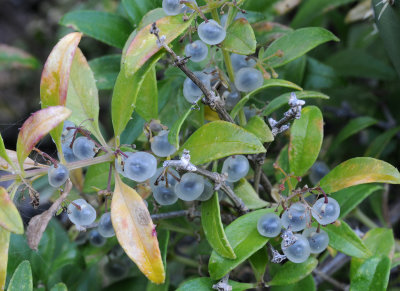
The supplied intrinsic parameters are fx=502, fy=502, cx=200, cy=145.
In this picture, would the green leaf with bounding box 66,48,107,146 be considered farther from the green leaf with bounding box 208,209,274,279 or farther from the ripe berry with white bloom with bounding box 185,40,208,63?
the green leaf with bounding box 208,209,274,279

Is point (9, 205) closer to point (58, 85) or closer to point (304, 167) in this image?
point (58, 85)

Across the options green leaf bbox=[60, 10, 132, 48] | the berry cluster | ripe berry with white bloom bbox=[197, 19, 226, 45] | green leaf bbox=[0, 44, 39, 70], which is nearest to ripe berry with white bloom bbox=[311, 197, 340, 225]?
the berry cluster

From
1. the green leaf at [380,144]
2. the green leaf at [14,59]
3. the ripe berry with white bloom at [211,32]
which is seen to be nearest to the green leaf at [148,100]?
the ripe berry with white bloom at [211,32]

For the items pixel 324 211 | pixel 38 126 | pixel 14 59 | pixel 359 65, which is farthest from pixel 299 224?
pixel 14 59

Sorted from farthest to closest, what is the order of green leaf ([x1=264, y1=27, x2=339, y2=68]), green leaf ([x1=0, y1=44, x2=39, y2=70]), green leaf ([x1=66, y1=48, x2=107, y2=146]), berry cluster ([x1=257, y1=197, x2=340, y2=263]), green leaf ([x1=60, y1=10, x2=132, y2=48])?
1. green leaf ([x1=0, y1=44, x2=39, y2=70])
2. green leaf ([x1=60, y1=10, x2=132, y2=48])
3. green leaf ([x1=264, y1=27, x2=339, y2=68])
4. green leaf ([x1=66, y1=48, x2=107, y2=146])
5. berry cluster ([x1=257, y1=197, x2=340, y2=263])

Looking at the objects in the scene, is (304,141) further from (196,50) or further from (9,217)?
(9,217)

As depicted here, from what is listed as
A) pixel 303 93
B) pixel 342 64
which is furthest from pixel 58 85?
pixel 342 64
